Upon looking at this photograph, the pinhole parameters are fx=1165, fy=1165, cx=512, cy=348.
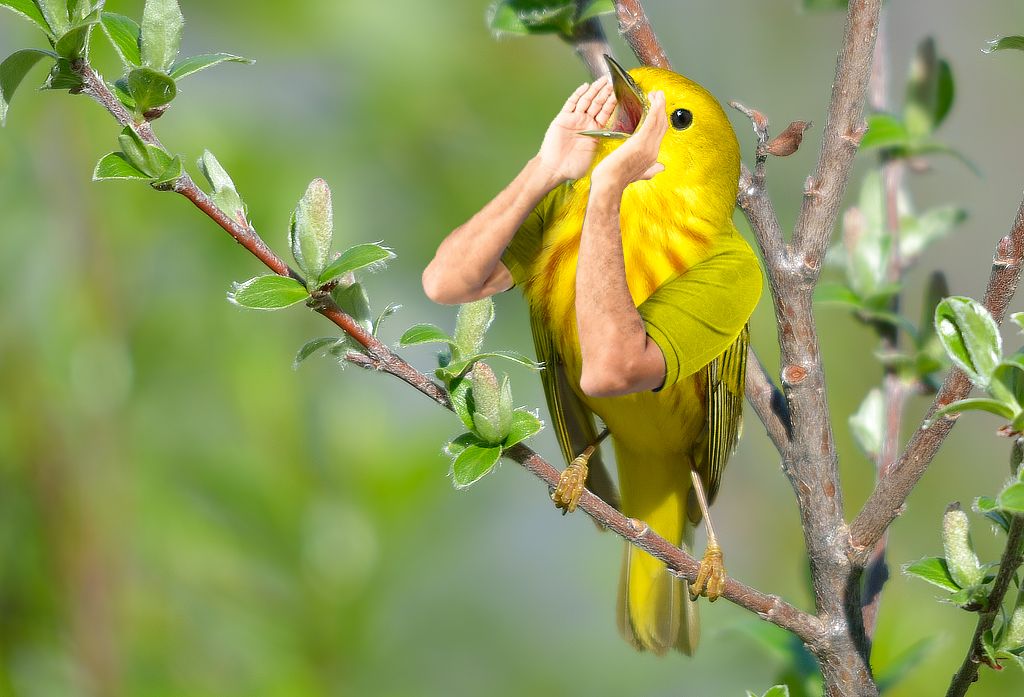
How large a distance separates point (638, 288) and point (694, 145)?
0.64 feet

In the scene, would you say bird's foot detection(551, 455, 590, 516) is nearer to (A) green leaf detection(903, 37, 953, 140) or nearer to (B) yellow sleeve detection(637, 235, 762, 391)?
(B) yellow sleeve detection(637, 235, 762, 391)

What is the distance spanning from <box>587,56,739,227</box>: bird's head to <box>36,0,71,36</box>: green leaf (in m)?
0.58

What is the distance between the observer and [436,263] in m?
1.22

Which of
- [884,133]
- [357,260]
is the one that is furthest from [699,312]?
[884,133]

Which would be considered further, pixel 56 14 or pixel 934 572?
pixel 934 572

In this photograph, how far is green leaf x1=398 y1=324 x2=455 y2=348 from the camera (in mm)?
1127

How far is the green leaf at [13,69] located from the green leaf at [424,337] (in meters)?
0.41

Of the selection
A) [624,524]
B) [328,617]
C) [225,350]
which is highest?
[624,524]

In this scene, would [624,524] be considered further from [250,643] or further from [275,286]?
[250,643]

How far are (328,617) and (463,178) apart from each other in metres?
1.41

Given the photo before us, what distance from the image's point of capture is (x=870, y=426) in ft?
5.59

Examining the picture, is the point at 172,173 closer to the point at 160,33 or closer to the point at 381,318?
the point at 160,33

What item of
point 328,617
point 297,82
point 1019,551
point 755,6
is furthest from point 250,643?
point 755,6

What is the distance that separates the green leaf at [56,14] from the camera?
3.23 ft
